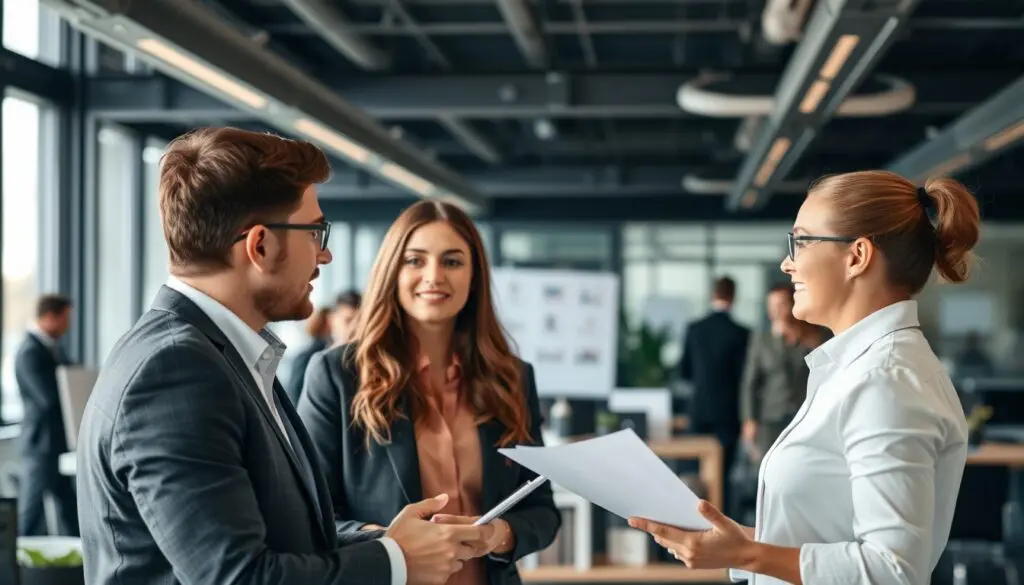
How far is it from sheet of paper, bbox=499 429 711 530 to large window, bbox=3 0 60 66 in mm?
6673

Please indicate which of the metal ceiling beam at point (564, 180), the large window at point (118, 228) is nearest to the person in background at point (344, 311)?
the large window at point (118, 228)

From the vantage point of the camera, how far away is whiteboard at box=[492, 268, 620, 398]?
8.80m

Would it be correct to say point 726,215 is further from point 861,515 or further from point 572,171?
point 861,515

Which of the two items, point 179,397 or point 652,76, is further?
point 652,76

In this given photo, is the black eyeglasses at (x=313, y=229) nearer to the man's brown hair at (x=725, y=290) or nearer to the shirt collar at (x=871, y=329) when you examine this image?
the shirt collar at (x=871, y=329)

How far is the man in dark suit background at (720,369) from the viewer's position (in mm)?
9570

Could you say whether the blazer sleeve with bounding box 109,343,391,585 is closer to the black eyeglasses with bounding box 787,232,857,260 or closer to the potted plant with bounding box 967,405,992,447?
the black eyeglasses with bounding box 787,232,857,260

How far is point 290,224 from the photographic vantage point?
1707 millimetres

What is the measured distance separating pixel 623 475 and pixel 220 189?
78 centimetres

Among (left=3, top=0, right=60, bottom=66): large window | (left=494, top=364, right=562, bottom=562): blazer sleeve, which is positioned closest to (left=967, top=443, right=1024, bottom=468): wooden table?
(left=494, top=364, right=562, bottom=562): blazer sleeve

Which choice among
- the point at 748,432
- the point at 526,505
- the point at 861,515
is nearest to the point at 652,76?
the point at 748,432

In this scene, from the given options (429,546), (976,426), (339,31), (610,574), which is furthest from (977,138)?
(429,546)

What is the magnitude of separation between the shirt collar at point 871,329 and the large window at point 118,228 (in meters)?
9.32

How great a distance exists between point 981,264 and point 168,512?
149 cm
